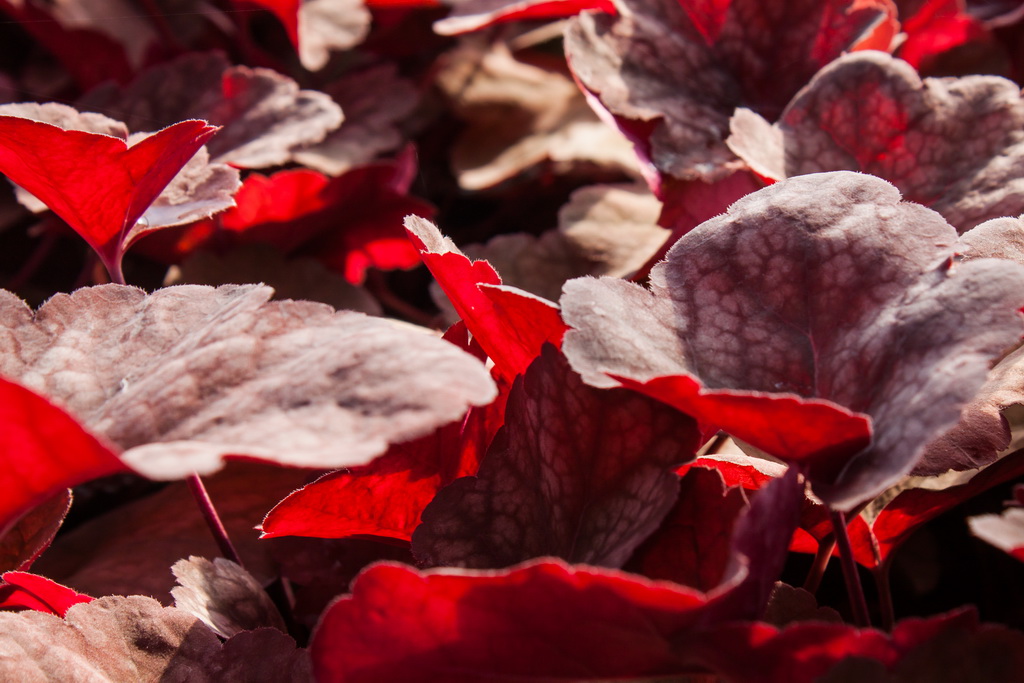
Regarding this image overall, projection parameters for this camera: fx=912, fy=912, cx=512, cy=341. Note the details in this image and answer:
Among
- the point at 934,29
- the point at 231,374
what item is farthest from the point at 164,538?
the point at 934,29

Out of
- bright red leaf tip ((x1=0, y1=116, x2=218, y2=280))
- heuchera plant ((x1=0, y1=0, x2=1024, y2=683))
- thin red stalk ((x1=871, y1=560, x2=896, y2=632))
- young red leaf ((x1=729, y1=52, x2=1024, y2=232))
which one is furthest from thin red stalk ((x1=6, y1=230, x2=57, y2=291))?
thin red stalk ((x1=871, y1=560, x2=896, y2=632))

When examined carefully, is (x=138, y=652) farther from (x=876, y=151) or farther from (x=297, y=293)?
(x=876, y=151)

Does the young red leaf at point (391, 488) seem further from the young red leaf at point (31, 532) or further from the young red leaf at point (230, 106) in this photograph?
the young red leaf at point (230, 106)

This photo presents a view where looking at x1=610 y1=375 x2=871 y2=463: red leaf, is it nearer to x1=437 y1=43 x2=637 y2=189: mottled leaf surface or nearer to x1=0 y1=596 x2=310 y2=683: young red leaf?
x1=0 y1=596 x2=310 y2=683: young red leaf

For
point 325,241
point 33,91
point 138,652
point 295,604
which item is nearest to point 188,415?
point 138,652

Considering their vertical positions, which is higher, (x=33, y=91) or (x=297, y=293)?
(x=33, y=91)

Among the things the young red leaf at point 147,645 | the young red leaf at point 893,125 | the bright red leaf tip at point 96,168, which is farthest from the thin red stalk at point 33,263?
the young red leaf at point 893,125

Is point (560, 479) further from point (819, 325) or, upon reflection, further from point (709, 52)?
point (709, 52)

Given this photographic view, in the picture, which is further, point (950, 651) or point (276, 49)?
point (276, 49)

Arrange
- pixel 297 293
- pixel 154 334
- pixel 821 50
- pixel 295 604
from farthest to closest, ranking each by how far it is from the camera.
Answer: pixel 297 293
pixel 821 50
pixel 295 604
pixel 154 334
